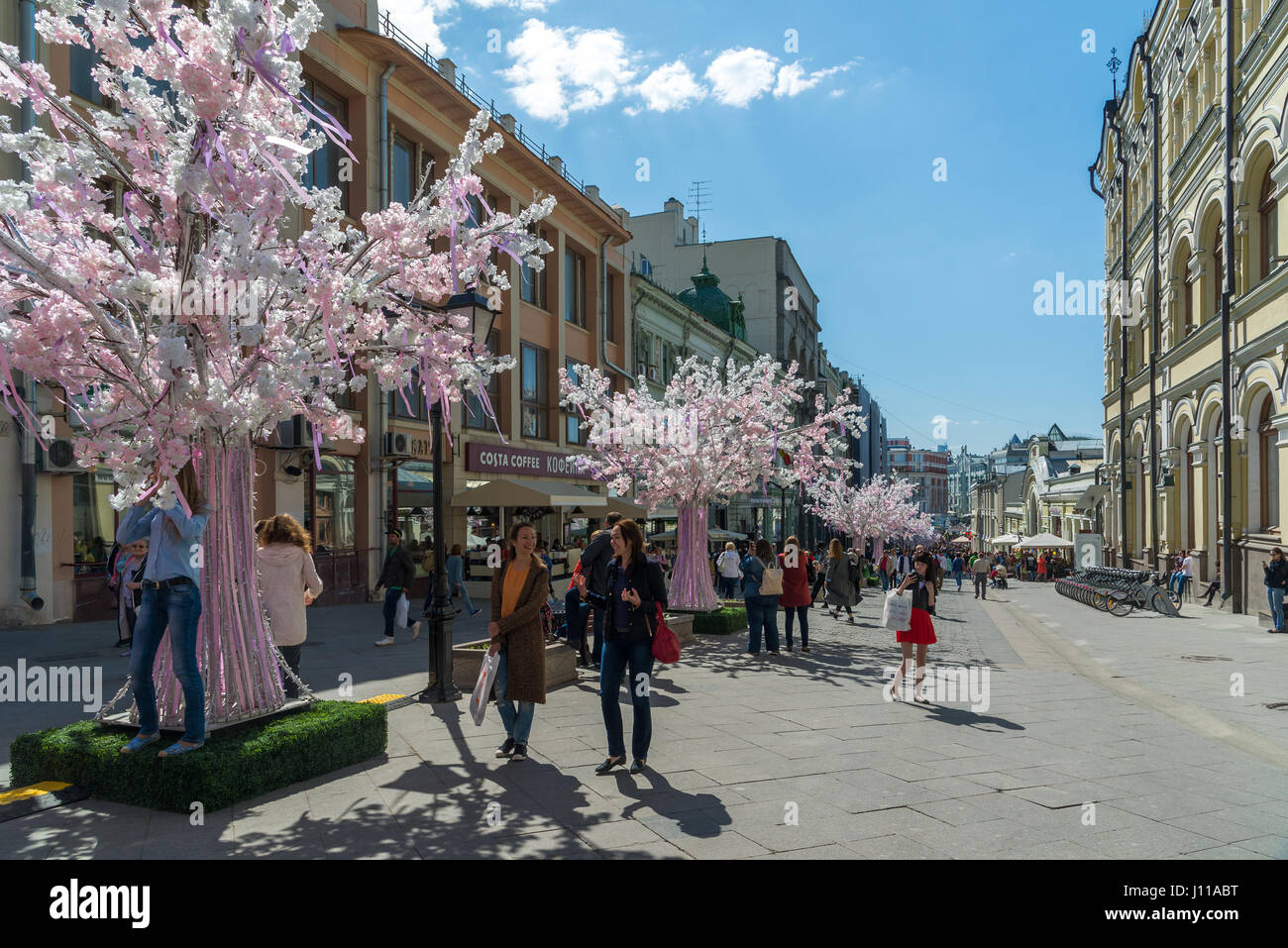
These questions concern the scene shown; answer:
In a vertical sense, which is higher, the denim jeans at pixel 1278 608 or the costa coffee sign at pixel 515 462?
the costa coffee sign at pixel 515 462

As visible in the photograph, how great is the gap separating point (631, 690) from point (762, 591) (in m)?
6.26

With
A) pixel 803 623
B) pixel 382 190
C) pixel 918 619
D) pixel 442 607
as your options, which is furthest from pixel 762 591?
pixel 382 190

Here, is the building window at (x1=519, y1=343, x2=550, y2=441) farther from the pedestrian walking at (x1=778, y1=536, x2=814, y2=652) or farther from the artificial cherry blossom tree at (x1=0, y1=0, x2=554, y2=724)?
the artificial cherry blossom tree at (x1=0, y1=0, x2=554, y2=724)

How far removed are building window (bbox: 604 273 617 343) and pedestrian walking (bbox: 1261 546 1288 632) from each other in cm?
2274

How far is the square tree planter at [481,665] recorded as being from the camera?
361 inches

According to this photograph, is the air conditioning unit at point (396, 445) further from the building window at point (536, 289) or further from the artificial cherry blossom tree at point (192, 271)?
the artificial cherry blossom tree at point (192, 271)

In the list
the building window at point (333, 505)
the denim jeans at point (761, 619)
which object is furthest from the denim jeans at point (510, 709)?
the building window at point (333, 505)

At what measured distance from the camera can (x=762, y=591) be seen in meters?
12.3

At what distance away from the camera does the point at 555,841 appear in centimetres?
471

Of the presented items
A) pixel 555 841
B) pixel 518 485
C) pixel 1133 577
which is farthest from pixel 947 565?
pixel 555 841

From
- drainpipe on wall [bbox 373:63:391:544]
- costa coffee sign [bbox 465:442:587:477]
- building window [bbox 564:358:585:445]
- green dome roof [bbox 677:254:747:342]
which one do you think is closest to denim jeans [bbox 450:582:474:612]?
drainpipe on wall [bbox 373:63:391:544]

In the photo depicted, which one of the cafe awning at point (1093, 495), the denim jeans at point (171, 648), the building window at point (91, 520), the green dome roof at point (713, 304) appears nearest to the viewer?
the denim jeans at point (171, 648)

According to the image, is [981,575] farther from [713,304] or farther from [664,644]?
[664,644]
